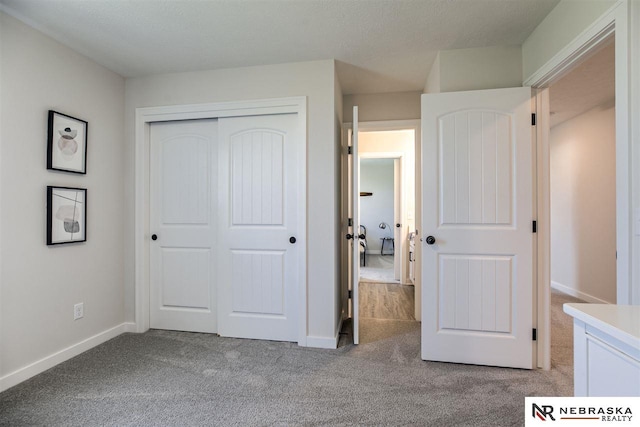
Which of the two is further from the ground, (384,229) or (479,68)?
(479,68)

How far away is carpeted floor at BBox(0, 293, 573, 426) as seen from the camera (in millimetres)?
1482

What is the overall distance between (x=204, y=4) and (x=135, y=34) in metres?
0.66

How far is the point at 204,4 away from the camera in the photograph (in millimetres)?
1664

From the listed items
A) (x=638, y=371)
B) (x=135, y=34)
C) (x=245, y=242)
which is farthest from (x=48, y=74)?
(x=638, y=371)

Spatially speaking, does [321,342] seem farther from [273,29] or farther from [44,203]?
[273,29]

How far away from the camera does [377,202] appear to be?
736 cm

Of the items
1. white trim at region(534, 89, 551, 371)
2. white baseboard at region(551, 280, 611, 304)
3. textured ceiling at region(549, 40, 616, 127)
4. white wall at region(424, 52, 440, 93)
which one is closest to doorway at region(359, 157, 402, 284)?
white baseboard at region(551, 280, 611, 304)

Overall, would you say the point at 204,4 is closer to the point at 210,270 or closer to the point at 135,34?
the point at 135,34

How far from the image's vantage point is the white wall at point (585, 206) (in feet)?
10.3

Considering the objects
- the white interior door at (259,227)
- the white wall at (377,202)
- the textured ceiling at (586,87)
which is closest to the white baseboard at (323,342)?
the white interior door at (259,227)

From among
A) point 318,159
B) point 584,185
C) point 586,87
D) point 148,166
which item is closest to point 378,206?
point 584,185

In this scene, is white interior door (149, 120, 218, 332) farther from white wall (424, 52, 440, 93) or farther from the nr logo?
the nr logo

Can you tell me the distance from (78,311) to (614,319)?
3068 millimetres

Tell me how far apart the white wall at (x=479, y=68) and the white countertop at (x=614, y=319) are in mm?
1810
